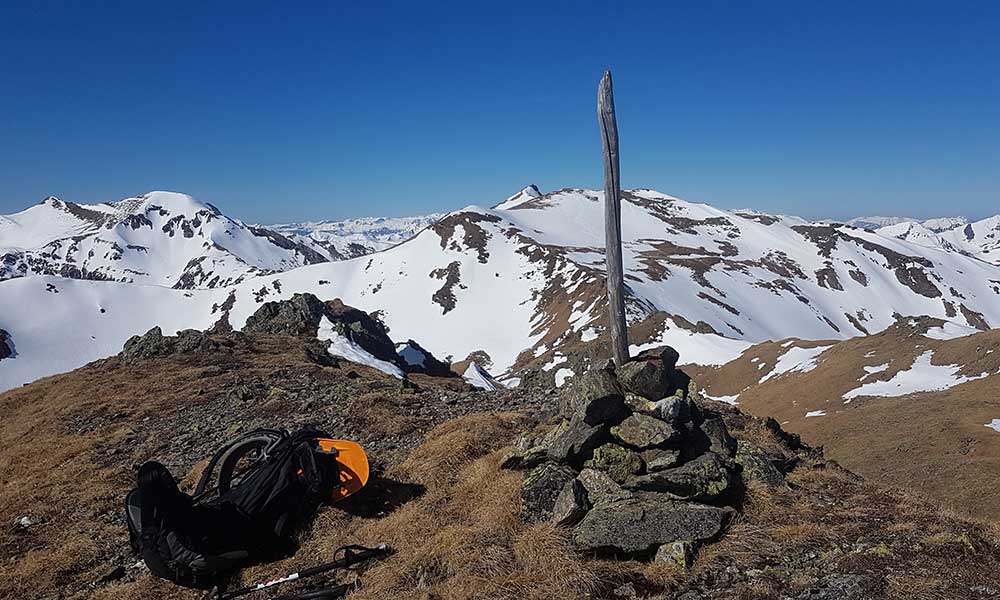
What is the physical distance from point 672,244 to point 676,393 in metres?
184

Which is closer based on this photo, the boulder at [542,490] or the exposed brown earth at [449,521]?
the exposed brown earth at [449,521]

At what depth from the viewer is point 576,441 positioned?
994cm

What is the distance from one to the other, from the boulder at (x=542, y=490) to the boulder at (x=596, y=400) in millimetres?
1174

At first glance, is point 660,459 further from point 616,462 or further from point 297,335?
point 297,335

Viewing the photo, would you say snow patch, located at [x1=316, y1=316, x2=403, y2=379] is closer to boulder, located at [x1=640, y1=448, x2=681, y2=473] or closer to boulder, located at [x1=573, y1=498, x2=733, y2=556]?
boulder, located at [x1=640, y1=448, x2=681, y2=473]

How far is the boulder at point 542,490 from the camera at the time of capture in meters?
8.94

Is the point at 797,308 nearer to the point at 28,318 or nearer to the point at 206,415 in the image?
the point at 206,415

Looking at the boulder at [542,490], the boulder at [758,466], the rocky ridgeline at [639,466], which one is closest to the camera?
the rocky ridgeline at [639,466]

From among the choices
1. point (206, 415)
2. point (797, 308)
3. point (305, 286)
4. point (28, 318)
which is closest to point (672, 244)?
point (797, 308)

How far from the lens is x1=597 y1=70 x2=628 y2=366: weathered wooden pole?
38.1 ft

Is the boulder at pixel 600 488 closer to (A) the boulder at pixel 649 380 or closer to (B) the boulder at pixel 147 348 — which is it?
(A) the boulder at pixel 649 380

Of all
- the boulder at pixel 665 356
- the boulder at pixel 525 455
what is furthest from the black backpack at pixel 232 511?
the boulder at pixel 665 356

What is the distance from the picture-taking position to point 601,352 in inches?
2498

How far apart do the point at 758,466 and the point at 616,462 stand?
3.03m
